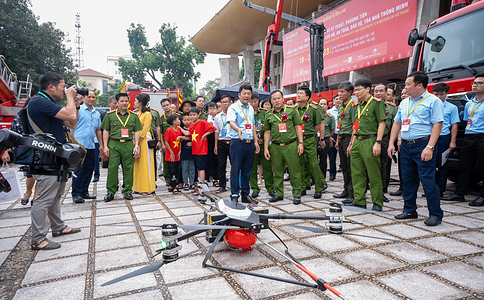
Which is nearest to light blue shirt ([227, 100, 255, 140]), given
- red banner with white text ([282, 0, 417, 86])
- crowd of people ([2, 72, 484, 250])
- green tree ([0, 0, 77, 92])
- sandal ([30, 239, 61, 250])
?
crowd of people ([2, 72, 484, 250])

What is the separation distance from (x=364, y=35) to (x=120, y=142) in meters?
12.4

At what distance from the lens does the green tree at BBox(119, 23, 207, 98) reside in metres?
Result: 34.7

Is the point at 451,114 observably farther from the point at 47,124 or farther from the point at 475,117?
the point at 47,124

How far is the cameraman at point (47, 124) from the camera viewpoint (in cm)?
309

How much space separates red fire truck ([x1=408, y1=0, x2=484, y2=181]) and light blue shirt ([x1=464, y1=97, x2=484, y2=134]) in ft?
0.80

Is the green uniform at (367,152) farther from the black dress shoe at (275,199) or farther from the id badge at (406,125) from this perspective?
the black dress shoe at (275,199)

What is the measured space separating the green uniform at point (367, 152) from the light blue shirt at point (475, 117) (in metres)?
1.65

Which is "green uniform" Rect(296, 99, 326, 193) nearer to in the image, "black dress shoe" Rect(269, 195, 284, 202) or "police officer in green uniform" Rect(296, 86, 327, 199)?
"police officer in green uniform" Rect(296, 86, 327, 199)

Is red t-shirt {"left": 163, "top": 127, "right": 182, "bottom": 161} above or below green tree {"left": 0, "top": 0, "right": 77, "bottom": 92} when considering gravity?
below

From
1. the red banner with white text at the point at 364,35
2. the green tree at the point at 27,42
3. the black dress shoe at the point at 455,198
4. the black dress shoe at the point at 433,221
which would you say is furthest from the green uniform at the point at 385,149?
the green tree at the point at 27,42

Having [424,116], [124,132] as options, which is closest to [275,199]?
[424,116]

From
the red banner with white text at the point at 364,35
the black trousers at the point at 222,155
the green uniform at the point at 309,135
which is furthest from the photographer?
the red banner with white text at the point at 364,35

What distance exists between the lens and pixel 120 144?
5375mm

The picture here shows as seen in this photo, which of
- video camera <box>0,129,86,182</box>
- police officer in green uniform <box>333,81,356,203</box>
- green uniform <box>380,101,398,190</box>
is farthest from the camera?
green uniform <box>380,101,398,190</box>
